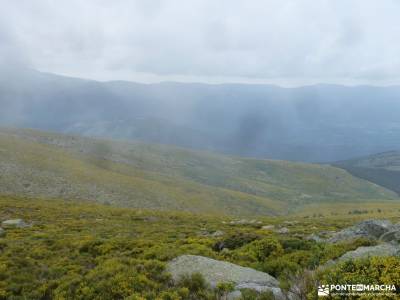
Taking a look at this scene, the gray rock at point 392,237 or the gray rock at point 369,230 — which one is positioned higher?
the gray rock at point 392,237

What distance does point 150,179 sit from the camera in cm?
11544

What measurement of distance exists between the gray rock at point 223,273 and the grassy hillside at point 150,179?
6859 cm

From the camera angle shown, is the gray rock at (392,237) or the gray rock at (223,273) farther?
the gray rock at (392,237)

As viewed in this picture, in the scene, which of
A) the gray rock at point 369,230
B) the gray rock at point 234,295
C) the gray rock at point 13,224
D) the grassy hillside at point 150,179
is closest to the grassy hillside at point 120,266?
the gray rock at point 234,295

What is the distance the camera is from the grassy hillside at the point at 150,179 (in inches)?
3332

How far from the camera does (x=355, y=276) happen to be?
8.80 m

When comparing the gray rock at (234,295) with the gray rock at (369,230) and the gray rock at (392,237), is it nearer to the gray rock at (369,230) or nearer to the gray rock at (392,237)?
the gray rock at (392,237)

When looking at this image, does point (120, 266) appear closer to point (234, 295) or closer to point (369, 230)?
point (234, 295)

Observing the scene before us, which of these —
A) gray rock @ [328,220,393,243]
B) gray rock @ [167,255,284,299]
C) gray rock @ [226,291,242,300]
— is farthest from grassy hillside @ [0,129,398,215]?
gray rock @ [226,291,242,300]

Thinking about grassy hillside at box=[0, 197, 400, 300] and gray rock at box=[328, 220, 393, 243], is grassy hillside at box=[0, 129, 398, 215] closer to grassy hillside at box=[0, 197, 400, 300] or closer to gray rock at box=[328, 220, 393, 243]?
grassy hillside at box=[0, 197, 400, 300]

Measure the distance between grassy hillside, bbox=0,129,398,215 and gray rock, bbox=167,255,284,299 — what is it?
68.6 m

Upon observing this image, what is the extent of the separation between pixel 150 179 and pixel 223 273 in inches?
4097

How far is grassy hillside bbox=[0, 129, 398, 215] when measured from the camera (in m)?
84.6

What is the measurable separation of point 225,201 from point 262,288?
9706 cm
